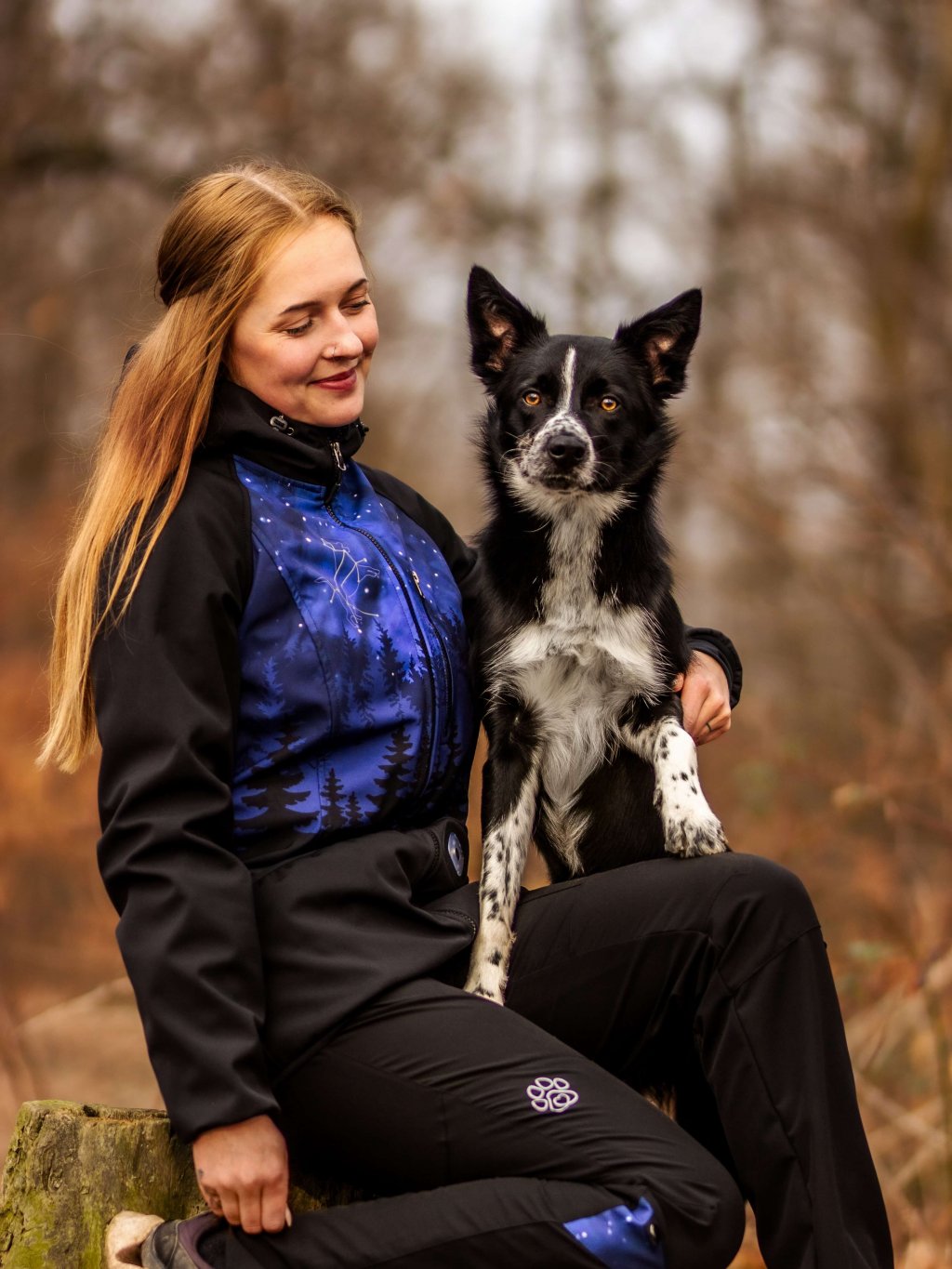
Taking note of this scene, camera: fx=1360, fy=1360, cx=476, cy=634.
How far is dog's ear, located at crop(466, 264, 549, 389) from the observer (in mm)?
2881

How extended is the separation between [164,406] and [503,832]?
1005 millimetres

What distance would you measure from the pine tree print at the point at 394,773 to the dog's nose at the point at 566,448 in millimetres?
785

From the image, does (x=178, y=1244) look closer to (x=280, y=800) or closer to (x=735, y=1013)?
(x=280, y=800)

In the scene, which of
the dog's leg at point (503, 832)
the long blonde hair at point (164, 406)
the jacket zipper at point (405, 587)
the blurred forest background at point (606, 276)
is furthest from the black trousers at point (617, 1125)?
the blurred forest background at point (606, 276)

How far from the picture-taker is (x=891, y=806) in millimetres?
3561

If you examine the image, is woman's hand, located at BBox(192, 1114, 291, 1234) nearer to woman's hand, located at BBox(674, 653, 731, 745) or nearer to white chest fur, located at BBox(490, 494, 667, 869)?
white chest fur, located at BBox(490, 494, 667, 869)

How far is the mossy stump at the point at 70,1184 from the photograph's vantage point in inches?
84.1

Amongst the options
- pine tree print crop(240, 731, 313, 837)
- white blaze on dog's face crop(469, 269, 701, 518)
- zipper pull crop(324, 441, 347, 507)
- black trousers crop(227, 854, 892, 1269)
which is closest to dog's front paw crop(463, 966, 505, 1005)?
black trousers crop(227, 854, 892, 1269)

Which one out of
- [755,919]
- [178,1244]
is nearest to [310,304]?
[755,919]

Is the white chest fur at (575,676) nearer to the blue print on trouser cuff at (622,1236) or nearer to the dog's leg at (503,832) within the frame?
the dog's leg at (503,832)

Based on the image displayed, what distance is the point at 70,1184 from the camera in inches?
84.4

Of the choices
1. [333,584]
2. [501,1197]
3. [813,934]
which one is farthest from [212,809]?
[813,934]

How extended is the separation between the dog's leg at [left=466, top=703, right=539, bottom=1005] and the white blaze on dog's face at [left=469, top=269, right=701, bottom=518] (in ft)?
1.51

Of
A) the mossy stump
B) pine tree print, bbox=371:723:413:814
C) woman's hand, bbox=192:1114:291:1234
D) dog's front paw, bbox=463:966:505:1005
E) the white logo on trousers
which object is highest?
pine tree print, bbox=371:723:413:814
